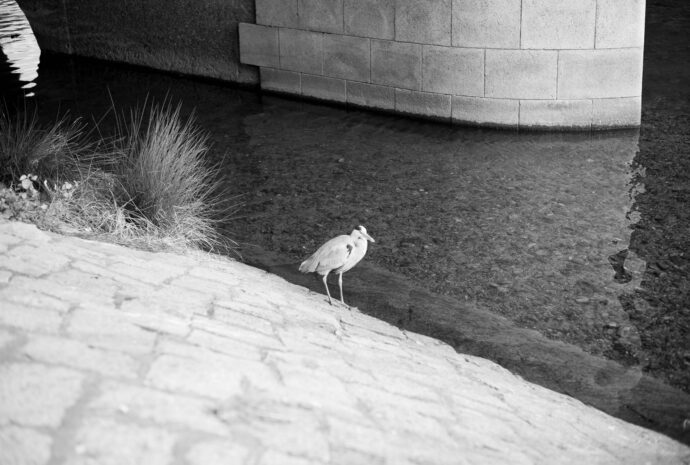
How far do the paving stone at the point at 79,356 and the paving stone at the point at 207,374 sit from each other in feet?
0.41

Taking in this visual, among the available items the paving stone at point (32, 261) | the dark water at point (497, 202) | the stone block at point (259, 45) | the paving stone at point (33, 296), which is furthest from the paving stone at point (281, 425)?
the stone block at point (259, 45)

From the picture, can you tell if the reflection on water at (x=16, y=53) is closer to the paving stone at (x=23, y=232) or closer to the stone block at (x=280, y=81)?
the stone block at (x=280, y=81)

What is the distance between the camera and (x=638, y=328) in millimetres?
5863

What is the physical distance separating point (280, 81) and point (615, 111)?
4565mm

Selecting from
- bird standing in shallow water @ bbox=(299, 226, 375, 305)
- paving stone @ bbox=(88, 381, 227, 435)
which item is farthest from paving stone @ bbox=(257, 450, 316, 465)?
bird standing in shallow water @ bbox=(299, 226, 375, 305)

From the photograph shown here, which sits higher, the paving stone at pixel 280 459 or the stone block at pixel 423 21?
the stone block at pixel 423 21

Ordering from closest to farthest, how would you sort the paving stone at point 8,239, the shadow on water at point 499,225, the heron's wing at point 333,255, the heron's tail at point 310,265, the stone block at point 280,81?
the paving stone at point 8,239 < the shadow on water at point 499,225 < the heron's wing at point 333,255 < the heron's tail at point 310,265 < the stone block at point 280,81

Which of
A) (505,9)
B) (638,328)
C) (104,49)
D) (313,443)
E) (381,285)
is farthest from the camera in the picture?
(104,49)

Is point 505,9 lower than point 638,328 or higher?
higher

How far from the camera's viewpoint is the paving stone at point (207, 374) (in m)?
3.73

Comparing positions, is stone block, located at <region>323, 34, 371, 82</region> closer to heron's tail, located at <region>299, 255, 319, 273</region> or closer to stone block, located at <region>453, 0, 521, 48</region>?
stone block, located at <region>453, 0, 521, 48</region>

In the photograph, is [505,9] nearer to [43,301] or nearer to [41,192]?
[41,192]

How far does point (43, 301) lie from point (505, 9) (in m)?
7.12

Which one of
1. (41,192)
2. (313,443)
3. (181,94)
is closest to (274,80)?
(181,94)
